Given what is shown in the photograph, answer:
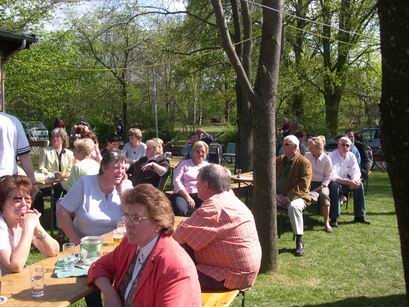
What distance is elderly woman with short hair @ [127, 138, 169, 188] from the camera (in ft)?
23.7

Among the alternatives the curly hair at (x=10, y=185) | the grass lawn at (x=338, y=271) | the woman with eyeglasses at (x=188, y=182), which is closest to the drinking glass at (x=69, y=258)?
the curly hair at (x=10, y=185)

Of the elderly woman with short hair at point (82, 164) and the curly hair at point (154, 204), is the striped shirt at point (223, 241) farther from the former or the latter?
the elderly woman with short hair at point (82, 164)

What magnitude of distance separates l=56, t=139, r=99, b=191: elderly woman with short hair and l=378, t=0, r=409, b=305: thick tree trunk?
14.8 feet

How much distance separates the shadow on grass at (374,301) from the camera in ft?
15.2

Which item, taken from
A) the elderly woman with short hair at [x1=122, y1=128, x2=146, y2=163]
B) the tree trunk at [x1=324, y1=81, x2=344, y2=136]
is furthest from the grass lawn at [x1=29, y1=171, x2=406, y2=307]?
the tree trunk at [x1=324, y1=81, x2=344, y2=136]

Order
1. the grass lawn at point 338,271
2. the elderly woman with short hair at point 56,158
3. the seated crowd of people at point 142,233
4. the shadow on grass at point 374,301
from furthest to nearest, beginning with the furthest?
the elderly woman with short hair at point 56,158
the grass lawn at point 338,271
the shadow on grass at point 374,301
the seated crowd of people at point 142,233

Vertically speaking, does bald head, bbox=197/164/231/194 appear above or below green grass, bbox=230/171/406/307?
above

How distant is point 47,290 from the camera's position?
262 cm

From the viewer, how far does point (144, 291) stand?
7.83 ft

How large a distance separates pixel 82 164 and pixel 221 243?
112 inches

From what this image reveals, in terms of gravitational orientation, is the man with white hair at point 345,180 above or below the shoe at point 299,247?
above

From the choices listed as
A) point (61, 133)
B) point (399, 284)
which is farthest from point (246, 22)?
point (399, 284)

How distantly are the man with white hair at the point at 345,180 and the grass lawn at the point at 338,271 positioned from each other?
0.83ft

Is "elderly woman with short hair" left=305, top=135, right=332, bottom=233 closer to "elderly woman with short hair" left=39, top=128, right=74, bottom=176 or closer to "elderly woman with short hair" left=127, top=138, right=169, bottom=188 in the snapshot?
"elderly woman with short hair" left=127, top=138, right=169, bottom=188
